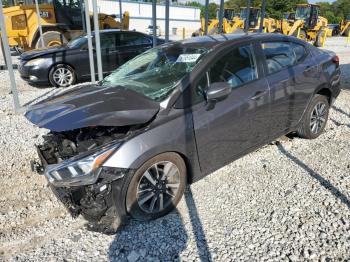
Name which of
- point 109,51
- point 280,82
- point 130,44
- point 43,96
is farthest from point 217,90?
point 130,44

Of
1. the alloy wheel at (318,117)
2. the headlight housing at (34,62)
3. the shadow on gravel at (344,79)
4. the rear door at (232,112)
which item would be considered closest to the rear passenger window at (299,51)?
the alloy wheel at (318,117)

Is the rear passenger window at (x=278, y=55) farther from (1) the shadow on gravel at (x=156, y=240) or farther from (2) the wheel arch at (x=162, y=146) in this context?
(1) the shadow on gravel at (x=156, y=240)

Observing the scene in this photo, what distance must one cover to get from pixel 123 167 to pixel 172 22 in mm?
39861

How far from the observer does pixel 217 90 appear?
9.93 ft

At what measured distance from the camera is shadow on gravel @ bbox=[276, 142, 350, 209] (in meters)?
3.31

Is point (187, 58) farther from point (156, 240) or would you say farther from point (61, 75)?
point (61, 75)

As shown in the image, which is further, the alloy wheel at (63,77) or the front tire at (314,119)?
the alloy wheel at (63,77)

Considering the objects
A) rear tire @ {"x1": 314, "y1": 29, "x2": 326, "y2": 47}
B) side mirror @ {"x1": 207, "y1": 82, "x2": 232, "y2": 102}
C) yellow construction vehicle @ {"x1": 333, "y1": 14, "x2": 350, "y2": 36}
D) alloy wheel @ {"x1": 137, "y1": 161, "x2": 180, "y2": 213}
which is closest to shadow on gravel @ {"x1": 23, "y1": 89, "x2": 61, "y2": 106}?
Result: alloy wheel @ {"x1": 137, "y1": 161, "x2": 180, "y2": 213}

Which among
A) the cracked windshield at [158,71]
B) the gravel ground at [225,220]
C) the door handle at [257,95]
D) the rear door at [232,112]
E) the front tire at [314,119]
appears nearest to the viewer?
the gravel ground at [225,220]

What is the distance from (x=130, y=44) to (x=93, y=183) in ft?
24.7

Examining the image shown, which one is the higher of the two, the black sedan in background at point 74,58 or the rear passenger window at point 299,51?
the rear passenger window at point 299,51

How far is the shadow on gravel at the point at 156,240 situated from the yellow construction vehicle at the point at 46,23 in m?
10.9

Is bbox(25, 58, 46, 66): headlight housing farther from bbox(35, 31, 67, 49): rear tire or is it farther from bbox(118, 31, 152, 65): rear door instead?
bbox(35, 31, 67, 49): rear tire

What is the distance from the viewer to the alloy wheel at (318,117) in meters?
4.59
